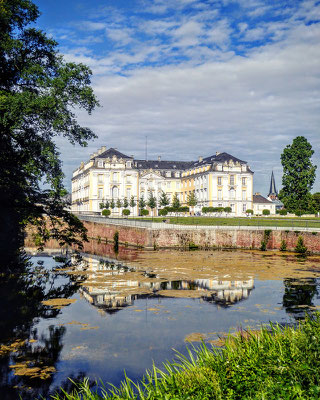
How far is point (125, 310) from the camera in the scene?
1439cm

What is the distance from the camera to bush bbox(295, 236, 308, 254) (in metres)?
30.5

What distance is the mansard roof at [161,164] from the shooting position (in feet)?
308

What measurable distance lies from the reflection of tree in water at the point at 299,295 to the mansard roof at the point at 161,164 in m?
73.8

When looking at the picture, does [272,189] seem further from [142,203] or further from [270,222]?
[270,222]

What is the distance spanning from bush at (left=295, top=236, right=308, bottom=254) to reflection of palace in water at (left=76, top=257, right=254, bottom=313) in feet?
40.0

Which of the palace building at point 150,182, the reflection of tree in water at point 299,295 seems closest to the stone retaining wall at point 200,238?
the reflection of tree in water at point 299,295

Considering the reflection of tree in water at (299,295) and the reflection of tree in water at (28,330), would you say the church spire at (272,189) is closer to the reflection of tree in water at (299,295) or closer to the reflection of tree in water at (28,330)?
the reflection of tree in water at (299,295)

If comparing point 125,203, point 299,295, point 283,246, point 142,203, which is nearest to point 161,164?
point 142,203

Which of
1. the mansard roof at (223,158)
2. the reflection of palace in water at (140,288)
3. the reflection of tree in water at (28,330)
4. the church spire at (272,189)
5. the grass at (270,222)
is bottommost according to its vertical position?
the reflection of tree in water at (28,330)

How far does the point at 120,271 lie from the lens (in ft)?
75.1

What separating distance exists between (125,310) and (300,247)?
20265mm

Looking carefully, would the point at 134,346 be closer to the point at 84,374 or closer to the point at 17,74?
the point at 84,374

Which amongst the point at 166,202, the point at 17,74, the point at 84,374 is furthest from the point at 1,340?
the point at 166,202

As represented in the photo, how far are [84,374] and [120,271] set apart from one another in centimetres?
1393
